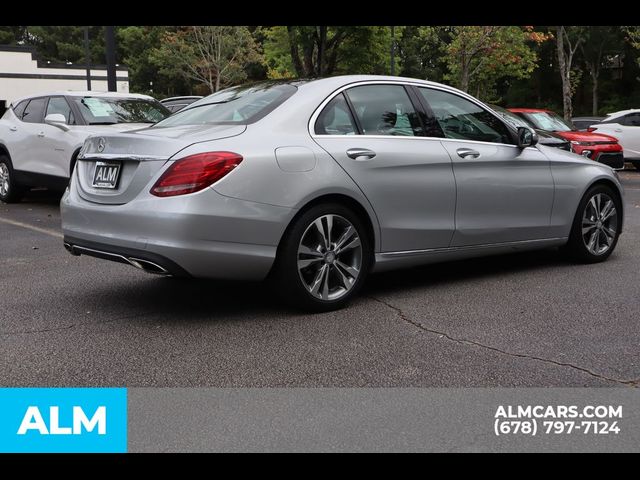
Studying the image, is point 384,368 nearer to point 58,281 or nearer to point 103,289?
point 103,289

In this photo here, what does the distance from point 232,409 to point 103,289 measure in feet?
9.05

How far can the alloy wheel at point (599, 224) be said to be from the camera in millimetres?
7008

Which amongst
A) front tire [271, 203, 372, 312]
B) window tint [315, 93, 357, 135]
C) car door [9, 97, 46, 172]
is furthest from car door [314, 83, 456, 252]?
car door [9, 97, 46, 172]

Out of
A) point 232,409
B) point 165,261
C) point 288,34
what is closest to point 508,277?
point 165,261

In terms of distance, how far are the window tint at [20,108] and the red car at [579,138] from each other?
915cm

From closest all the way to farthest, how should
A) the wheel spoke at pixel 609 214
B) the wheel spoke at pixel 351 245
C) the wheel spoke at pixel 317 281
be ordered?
the wheel spoke at pixel 317 281 < the wheel spoke at pixel 351 245 < the wheel spoke at pixel 609 214

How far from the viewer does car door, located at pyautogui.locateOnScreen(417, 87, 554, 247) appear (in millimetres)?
6027

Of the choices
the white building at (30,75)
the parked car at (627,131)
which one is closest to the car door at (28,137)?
the parked car at (627,131)

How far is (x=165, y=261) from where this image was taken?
4.71 meters

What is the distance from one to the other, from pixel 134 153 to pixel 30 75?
1744 inches

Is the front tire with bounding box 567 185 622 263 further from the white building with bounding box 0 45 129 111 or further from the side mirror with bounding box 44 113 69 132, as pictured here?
the white building with bounding box 0 45 129 111

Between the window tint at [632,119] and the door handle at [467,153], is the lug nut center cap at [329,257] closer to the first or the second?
the door handle at [467,153]

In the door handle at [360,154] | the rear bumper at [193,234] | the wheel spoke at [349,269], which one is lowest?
the wheel spoke at [349,269]

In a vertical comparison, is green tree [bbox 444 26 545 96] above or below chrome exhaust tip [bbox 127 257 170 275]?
above
